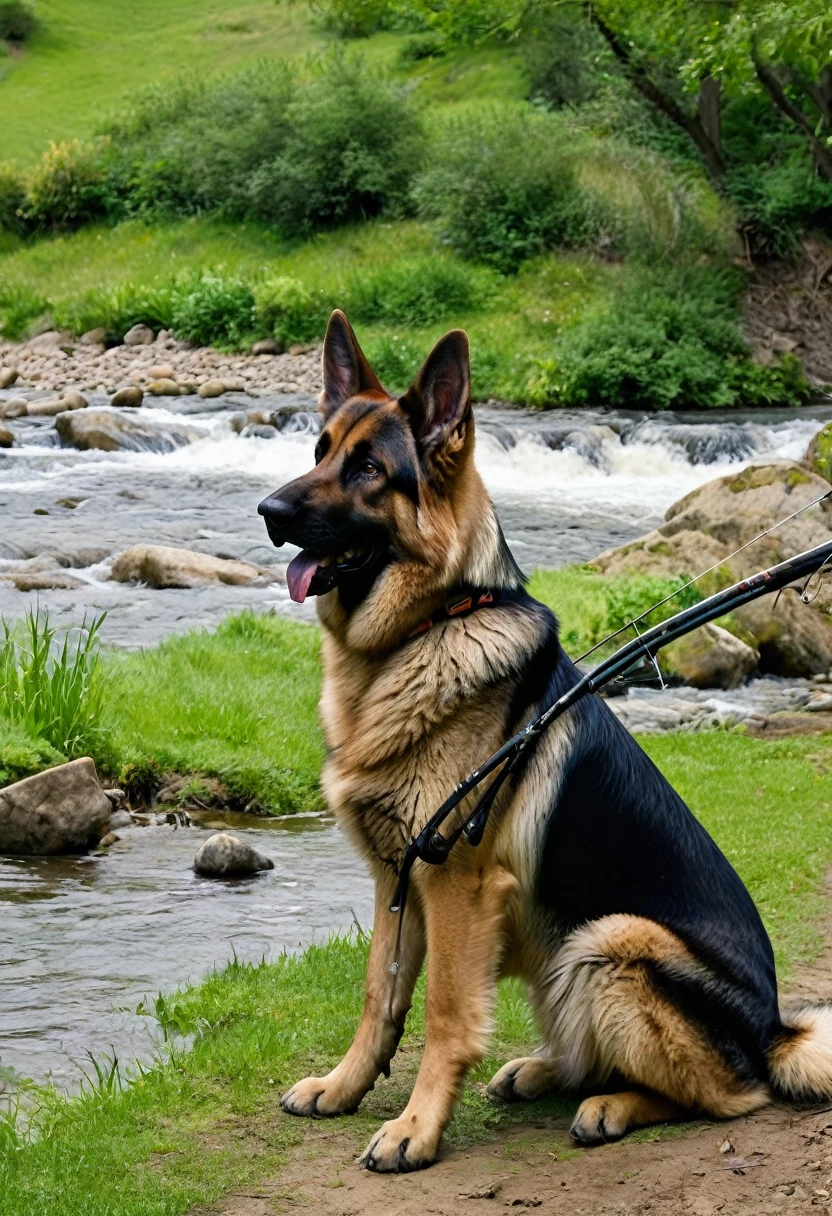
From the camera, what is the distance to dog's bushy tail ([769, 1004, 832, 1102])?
380cm

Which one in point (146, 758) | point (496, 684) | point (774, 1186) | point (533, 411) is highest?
point (496, 684)

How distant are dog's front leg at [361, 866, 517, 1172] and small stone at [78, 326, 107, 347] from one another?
92.9ft

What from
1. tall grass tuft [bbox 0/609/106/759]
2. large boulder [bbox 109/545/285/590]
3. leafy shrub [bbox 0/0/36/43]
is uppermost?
leafy shrub [bbox 0/0/36/43]

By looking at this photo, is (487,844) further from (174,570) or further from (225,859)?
(174,570)

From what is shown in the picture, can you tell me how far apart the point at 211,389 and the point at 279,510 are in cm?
2316

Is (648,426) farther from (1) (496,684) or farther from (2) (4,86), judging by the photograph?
(2) (4,86)

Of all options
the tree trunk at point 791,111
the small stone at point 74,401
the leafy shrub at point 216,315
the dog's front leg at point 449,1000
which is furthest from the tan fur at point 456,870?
the leafy shrub at point 216,315

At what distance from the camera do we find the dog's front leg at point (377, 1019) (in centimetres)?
402

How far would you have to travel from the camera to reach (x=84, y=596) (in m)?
12.8

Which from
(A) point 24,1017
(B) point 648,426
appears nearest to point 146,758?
(A) point 24,1017

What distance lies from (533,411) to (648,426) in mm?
2963

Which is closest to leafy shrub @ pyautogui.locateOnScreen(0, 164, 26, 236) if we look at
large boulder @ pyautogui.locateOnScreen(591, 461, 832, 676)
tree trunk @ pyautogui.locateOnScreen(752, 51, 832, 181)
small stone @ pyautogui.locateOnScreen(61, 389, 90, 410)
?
small stone @ pyautogui.locateOnScreen(61, 389, 90, 410)

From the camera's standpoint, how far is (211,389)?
26.4 metres

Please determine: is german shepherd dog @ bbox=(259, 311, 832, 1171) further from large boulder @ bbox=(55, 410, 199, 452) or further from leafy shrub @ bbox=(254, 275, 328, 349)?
leafy shrub @ bbox=(254, 275, 328, 349)
